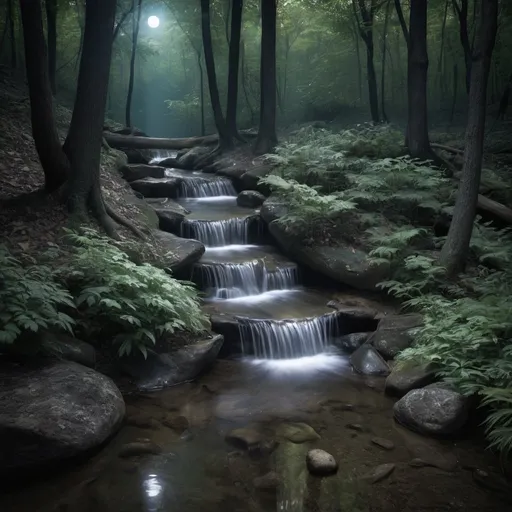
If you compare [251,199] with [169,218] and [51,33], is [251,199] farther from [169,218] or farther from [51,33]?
[51,33]

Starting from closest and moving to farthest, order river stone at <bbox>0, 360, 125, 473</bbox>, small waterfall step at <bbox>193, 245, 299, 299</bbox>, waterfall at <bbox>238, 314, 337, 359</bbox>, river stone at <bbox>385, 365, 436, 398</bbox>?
river stone at <bbox>0, 360, 125, 473</bbox>, river stone at <bbox>385, 365, 436, 398</bbox>, waterfall at <bbox>238, 314, 337, 359</bbox>, small waterfall step at <bbox>193, 245, 299, 299</bbox>

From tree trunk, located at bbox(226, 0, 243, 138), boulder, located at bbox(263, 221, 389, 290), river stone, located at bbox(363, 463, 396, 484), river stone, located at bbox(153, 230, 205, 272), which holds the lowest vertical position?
river stone, located at bbox(363, 463, 396, 484)

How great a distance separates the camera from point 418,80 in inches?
586

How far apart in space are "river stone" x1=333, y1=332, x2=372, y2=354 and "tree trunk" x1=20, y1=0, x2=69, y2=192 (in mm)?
6703

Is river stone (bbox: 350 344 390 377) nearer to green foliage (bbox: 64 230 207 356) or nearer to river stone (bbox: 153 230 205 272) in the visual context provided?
green foliage (bbox: 64 230 207 356)

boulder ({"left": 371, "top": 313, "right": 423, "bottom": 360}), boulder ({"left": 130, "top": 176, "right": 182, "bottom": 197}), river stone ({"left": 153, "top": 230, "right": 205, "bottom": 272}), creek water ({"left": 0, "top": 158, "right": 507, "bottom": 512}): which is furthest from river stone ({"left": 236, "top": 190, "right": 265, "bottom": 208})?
boulder ({"left": 371, "top": 313, "right": 423, "bottom": 360})

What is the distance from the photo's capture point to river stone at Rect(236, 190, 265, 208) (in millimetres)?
14906

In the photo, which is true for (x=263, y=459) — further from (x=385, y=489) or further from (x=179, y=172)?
(x=179, y=172)

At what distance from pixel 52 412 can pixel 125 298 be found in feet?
7.61

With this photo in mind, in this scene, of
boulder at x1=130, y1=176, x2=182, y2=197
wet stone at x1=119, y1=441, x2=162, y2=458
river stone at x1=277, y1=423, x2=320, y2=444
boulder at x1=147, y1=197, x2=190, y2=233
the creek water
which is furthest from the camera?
boulder at x1=130, y1=176, x2=182, y2=197

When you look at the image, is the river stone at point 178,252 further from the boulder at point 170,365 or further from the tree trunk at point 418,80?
the tree trunk at point 418,80

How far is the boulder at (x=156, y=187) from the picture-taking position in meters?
14.5

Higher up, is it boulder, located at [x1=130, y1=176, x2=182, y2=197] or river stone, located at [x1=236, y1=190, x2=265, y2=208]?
boulder, located at [x1=130, y1=176, x2=182, y2=197]

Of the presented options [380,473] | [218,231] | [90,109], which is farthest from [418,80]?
[380,473]
